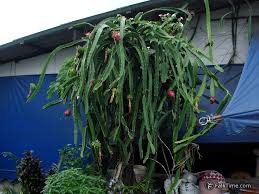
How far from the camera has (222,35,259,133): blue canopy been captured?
4949 mm

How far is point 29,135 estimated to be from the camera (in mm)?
8273

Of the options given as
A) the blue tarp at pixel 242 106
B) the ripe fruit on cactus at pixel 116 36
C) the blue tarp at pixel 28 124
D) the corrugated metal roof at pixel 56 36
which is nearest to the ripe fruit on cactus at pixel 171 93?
the blue tarp at pixel 242 106

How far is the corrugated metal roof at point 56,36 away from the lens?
7.11 meters

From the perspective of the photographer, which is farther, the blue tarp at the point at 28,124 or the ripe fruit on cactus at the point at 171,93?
the blue tarp at the point at 28,124

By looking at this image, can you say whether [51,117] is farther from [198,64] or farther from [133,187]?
[198,64]

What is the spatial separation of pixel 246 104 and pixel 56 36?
4.03 m

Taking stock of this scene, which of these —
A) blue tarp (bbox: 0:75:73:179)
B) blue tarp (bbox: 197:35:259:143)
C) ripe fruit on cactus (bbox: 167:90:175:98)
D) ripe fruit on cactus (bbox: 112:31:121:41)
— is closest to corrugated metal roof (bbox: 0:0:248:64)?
blue tarp (bbox: 0:75:73:179)

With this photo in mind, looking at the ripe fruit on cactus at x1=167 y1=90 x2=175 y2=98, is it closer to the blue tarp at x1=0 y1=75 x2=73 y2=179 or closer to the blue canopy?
the blue canopy

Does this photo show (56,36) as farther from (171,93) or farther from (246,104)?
(246,104)

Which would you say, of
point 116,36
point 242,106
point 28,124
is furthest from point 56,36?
point 242,106

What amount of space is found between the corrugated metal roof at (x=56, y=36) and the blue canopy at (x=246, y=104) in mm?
1552

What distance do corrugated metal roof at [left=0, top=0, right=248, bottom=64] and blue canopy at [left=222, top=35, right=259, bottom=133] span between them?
1.55 meters

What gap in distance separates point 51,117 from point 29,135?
1.82 ft

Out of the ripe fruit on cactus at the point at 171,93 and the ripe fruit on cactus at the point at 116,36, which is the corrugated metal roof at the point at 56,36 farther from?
the ripe fruit on cactus at the point at 171,93
